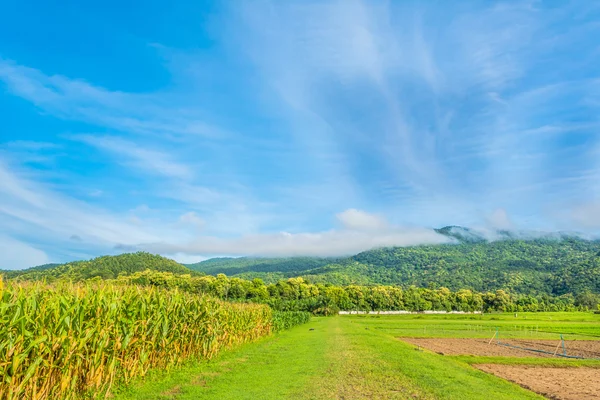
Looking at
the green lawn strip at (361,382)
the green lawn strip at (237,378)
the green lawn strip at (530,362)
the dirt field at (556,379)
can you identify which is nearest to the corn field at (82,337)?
the green lawn strip at (237,378)

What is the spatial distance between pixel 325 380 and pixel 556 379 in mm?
12132

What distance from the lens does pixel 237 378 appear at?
13625 millimetres

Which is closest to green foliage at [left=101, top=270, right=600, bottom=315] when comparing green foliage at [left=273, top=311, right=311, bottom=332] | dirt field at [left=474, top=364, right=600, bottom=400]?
green foliage at [left=273, top=311, right=311, bottom=332]

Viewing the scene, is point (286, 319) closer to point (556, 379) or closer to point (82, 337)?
point (556, 379)

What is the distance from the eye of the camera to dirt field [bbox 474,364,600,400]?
537 inches

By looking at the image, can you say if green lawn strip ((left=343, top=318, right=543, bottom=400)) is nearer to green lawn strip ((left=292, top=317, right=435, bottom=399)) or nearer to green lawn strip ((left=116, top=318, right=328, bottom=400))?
green lawn strip ((left=292, top=317, right=435, bottom=399))

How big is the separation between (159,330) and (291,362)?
22.2 ft

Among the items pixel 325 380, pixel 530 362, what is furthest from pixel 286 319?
pixel 325 380

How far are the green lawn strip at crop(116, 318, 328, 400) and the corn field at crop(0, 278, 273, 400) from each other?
84 cm

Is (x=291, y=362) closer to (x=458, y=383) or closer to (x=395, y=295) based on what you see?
(x=458, y=383)

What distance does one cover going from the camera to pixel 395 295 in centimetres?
11594

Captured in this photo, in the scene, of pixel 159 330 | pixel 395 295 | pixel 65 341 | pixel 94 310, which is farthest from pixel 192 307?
pixel 395 295

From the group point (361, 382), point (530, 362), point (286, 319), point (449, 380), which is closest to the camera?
point (361, 382)

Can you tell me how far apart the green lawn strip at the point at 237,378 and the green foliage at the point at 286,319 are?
1925 centimetres
